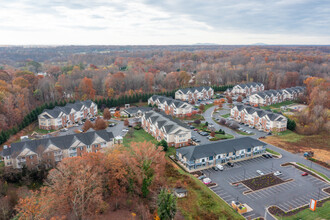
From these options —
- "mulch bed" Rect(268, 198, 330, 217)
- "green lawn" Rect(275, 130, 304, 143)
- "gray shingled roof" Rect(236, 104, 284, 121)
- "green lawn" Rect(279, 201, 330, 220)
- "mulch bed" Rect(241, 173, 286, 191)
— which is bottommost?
"mulch bed" Rect(268, 198, 330, 217)

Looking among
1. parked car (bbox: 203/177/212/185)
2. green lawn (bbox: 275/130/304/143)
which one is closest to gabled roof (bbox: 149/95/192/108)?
Answer: green lawn (bbox: 275/130/304/143)

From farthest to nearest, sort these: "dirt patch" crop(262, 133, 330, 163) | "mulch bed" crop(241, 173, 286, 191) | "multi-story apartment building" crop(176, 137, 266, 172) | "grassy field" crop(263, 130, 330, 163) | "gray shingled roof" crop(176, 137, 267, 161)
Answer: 1. "grassy field" crop(263, 130, 330, 163)
2. "dirt patch" crop(262, 133, 330, 163)
3. "gray shingled roof" crop(176, 137, 267, 161)
4. "multi-story apartment building" crop(176, 137, 266, 172)
5. "mulch bed" crop(241, 173, 286, 191)

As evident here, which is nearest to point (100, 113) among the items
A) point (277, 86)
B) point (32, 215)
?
point (32, 215)

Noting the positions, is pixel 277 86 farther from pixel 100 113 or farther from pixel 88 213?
pixel 88 213

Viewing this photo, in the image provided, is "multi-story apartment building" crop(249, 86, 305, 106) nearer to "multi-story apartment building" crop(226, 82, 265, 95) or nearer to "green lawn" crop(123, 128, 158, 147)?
"multi-story apartment building" crop(226, 82, 265, 95)

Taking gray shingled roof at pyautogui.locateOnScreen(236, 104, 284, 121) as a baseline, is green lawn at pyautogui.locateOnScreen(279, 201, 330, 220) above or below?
below

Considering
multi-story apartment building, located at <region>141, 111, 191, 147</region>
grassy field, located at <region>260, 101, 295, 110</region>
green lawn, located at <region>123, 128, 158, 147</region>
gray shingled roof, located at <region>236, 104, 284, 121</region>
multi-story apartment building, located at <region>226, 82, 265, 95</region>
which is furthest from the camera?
multi-story apartment building, located at <region>226, 82, 265, 95</region>
